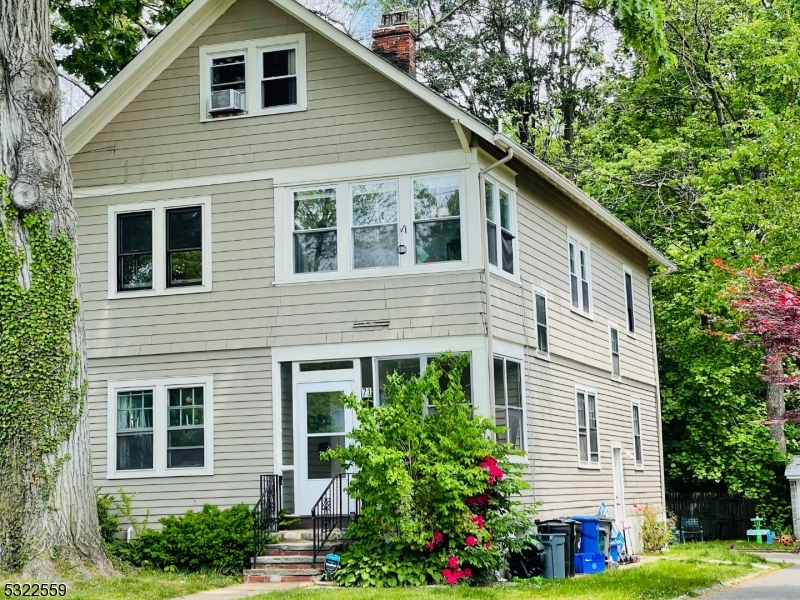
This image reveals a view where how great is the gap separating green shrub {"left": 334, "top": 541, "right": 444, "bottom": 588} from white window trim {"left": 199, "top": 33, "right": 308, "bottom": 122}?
752cm

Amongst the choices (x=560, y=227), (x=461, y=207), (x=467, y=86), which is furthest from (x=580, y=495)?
(x=467, y=86)

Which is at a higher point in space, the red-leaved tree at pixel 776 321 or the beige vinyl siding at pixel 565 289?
the beige vinyl siding at pixel 565 289

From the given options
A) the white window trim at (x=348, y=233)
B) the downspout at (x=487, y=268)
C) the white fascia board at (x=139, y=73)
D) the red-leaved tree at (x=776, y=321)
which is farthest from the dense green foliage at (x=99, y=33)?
the red-leaved tree at (x=776, y=321)

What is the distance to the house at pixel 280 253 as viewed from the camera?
58.5 ft

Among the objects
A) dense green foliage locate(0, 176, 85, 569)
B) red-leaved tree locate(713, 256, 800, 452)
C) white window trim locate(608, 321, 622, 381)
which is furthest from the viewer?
white window trim locate(608, 321, 622, 381)

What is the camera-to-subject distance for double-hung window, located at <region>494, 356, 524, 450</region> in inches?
706

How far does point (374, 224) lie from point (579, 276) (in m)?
6.48

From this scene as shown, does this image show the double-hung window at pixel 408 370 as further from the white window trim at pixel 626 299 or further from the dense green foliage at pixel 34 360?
the white window trim at pixel 626 299

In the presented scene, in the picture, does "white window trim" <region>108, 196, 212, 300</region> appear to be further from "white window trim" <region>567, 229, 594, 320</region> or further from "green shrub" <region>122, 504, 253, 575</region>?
"white window trim" <region>567, 229, 594, 320</region>

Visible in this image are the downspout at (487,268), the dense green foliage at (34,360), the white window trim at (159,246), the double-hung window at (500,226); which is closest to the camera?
the dense green foliage at (34,360)

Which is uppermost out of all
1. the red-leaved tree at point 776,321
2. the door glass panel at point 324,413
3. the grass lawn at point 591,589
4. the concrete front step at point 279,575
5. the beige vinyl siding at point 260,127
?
the beige vinyl siding at point 260,127

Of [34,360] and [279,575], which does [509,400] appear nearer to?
[279,575]

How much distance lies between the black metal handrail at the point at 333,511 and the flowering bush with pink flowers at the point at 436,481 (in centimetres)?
78

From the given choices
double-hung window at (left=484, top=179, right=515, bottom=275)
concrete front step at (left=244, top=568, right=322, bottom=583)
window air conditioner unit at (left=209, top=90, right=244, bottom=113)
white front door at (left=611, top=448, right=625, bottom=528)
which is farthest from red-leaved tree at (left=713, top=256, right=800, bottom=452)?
window air conditioner unit at (left=209, top=90, right=244, bottom=113)
